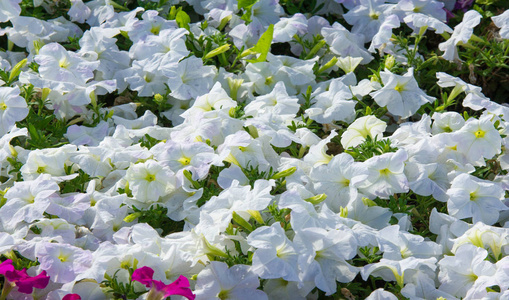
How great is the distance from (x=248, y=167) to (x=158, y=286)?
64 cm

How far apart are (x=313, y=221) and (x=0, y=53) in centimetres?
194

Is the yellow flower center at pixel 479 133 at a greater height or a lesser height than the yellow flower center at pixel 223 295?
greater

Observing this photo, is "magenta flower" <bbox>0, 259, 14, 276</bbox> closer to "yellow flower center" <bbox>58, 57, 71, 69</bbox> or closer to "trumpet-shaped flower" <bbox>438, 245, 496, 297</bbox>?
"yellow flower center" <bbox>58, 57, 71, 69</bbox>

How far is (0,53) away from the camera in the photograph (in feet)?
9.71

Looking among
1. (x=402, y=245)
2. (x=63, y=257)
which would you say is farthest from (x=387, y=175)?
(x=63, y=257)

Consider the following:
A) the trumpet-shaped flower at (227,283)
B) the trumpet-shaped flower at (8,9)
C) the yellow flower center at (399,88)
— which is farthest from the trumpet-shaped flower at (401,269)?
the trumpet-shaped flower at (8,9)

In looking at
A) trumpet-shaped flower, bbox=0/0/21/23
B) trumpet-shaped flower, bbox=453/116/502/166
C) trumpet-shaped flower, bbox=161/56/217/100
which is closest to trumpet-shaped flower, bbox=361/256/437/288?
trumpet-shaped flower, bbox=453/116/502/166

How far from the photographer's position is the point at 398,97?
251 cm

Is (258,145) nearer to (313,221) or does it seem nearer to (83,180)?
(313,221)

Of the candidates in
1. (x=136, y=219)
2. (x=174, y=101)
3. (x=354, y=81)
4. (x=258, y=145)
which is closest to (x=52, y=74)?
(x=174, y=101)

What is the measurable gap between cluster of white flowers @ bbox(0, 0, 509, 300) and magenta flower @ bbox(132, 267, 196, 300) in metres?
0.12

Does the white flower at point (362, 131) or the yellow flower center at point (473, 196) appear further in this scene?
the white flower at point (362, 131)

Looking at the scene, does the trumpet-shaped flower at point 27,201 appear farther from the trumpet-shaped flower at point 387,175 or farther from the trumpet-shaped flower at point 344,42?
the trumpet-shaped flower at point 344,42

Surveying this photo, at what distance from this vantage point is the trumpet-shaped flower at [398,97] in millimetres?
2496
